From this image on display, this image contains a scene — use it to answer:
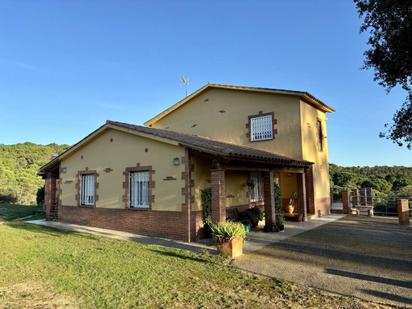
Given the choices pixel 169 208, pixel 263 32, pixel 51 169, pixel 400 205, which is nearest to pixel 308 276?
pixel 169 208

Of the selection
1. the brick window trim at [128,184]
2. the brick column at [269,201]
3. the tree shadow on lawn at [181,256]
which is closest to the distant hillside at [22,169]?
the brick window trim at [128,184]

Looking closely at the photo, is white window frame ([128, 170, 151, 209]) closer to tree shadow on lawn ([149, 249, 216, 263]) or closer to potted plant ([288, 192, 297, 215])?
tree shadow on lawn ([149, 249, 216, 263])

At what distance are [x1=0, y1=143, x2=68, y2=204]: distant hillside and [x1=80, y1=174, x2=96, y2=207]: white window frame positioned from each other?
18620 millimetres

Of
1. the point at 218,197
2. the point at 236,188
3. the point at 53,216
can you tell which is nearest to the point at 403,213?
the point at 236,188

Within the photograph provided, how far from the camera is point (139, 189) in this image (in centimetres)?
1249

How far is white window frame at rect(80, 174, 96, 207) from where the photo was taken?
14711mm

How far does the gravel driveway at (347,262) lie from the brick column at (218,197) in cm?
169

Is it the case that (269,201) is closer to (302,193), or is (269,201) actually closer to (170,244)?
(302,193)

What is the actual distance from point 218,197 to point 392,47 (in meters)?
7.65

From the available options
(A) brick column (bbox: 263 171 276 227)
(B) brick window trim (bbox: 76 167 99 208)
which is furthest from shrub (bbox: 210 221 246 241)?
(B) brick window trim (bbox: 76 167 99 208)

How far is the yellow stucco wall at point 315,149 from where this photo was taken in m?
16.0

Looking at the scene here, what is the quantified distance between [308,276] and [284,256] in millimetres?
1775

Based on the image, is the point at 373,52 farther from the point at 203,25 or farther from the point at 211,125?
the point at 211,125

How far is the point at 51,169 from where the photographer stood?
17.3m
